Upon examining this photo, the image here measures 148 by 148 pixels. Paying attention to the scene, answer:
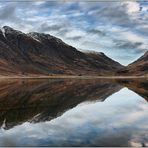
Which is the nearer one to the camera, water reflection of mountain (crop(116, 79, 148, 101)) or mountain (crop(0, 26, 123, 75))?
water reflection of mountain (crop(116, 79, 148, 101))

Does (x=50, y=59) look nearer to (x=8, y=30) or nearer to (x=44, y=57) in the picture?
(x=44, y=57)

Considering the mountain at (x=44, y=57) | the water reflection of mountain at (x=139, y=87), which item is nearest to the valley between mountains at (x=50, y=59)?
the mountain at (x=44, y=57)

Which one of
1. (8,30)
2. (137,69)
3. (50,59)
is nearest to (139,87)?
(137,69)

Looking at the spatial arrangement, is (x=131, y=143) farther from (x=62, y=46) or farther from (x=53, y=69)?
(x=62, y=46)

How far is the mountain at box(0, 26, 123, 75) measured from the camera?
483 ft

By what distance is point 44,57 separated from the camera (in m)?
168

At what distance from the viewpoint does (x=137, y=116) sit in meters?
16.3

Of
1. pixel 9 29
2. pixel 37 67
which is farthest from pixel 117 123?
pixel 9 29

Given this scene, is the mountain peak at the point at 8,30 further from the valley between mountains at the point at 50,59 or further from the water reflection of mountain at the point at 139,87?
the water reflection of mountain at the point at 139,87

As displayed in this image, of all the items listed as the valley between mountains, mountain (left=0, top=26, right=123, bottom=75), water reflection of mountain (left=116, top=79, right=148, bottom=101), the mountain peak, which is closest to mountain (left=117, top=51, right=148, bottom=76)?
the valley between mountains

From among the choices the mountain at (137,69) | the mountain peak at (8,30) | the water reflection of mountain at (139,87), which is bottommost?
the water reflection of mountain at (139,87)

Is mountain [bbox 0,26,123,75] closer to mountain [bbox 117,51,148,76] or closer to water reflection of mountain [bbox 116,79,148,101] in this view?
mountain [bbox 117,51,148,76]

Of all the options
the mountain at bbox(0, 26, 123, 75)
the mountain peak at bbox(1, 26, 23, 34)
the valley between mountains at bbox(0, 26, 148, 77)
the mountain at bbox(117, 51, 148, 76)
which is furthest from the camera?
the mountain peak at bbox(1, 26, 23, 34)

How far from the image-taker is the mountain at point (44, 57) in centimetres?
14712
